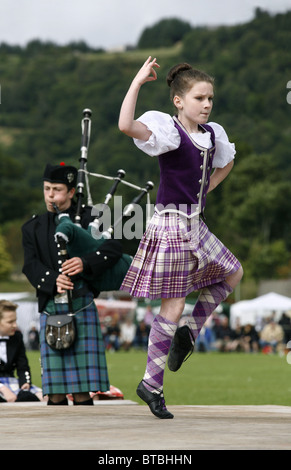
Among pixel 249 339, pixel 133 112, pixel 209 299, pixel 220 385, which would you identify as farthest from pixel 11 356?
pixel 249 339

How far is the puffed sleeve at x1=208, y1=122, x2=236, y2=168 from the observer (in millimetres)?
5090

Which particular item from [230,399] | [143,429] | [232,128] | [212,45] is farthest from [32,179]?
[143,429]

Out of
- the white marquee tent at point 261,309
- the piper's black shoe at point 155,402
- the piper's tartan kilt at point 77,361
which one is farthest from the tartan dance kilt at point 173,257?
the white marquee tent at point 261,309

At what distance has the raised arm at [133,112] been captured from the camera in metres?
4.48

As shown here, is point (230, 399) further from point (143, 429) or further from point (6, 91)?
point (6, 91)

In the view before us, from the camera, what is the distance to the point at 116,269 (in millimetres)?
6000

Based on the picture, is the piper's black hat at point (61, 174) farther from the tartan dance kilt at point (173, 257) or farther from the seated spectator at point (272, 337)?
the seated spectator at point (272, 337)

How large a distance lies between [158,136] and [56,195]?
62.6 inches

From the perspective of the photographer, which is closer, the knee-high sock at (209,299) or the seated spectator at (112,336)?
the knee-high sock at (209,299)

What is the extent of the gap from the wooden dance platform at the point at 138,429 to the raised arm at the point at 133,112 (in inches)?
55.8

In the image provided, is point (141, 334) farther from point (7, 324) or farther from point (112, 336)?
point (7, 324)

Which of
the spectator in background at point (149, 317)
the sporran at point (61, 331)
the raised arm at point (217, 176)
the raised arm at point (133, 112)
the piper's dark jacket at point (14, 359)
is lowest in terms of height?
the spectator in background at point (149, 317)

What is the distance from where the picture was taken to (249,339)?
110 feet

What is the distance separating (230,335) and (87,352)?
28.2 m
